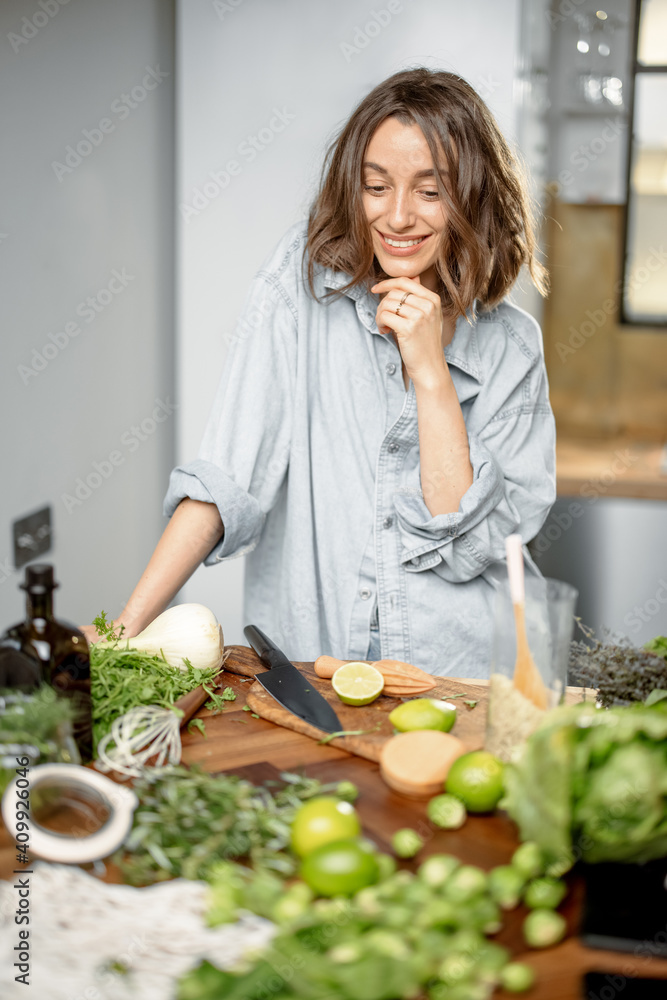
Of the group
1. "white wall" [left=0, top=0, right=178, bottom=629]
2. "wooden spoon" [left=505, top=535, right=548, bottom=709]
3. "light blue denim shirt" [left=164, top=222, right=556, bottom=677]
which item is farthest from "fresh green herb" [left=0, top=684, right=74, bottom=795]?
"white wall" [left=0, top=0, right=178, bottom=629]

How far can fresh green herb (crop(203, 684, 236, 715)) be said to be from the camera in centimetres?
124

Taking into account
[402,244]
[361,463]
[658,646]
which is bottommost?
[658,646]

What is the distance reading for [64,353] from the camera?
251 centimetres

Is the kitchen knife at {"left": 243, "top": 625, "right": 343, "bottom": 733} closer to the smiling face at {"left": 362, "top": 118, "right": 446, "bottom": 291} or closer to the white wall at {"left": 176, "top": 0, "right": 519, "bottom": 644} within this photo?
the smiling face at {"left": 362, "top": 118, "right": 446, "bottom": 291}

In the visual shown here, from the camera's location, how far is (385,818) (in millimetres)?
982

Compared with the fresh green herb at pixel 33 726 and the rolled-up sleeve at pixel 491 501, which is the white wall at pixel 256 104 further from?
the fresh green herb at pixel 33 726

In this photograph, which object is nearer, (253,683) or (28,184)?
(253,683)

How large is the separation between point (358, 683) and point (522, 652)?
0.27 metres

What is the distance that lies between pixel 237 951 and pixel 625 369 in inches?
166

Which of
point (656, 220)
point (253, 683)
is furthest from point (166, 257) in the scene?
point (656, 220)

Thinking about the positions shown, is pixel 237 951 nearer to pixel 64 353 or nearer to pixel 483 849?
pixel 483 849

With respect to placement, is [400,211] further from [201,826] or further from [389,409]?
[201,826]

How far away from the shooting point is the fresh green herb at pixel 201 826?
2.83 ft

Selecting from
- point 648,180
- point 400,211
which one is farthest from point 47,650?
point 648,180
